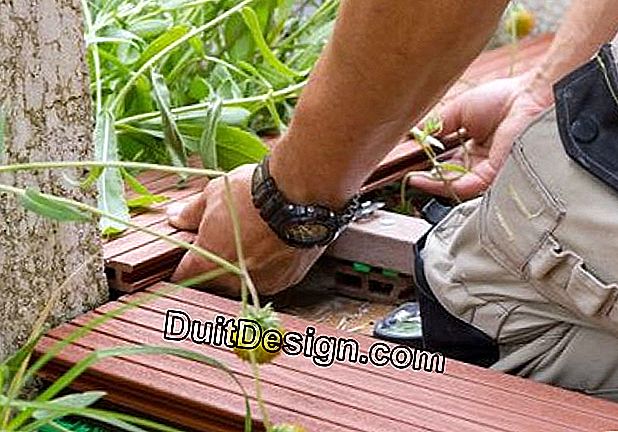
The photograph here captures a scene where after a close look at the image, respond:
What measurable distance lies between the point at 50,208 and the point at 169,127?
0.50 m

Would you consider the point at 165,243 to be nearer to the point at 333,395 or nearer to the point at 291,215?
the point at 291,215

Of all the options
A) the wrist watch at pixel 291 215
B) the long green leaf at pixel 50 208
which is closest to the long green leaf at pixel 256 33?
the wrist watch at pixel 291 215

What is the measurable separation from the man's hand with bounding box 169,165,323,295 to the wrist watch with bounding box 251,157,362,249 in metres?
0.01

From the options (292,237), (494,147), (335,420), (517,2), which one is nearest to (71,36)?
(292,237)

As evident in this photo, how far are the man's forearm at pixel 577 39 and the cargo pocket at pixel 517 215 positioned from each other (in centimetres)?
31

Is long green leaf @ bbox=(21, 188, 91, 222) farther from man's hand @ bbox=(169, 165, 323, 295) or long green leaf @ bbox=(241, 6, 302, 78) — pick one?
long green leaf @ bbox=(241, 6, 302, 78)

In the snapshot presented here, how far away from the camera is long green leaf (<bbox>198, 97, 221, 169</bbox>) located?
4.10ft

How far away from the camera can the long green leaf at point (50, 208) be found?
777mm

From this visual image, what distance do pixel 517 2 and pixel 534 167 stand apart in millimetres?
1098

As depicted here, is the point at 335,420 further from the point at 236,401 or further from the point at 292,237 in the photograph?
the point at 292,237

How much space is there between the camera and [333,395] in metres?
0.91

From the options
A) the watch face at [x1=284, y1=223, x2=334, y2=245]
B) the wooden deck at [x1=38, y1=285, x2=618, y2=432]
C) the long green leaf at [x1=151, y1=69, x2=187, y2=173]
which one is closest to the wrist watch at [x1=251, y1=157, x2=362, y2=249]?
the watch face at [x1=284, y1=223, x2=334, y2=245]

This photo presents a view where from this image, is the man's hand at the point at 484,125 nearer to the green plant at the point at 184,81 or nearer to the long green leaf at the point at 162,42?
the green plant at the point at 184,81

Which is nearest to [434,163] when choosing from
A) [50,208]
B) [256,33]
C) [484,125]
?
[484,125]
